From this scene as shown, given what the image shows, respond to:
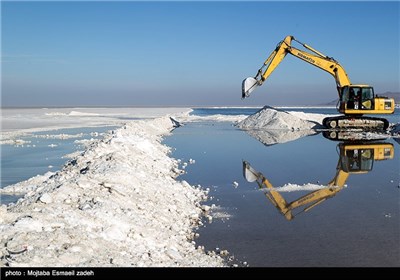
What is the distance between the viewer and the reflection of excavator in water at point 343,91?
900 inches

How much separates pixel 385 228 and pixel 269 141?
13.9 m

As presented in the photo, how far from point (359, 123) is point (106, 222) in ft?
66.8

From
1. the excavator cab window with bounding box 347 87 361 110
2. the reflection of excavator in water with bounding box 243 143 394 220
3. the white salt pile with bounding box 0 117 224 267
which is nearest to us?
the white salt pile with bounding box 0 117 224 267

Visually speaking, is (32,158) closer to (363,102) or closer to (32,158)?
(32,158)

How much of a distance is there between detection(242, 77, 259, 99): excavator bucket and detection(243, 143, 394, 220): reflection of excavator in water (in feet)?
21.2

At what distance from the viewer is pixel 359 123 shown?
23609 mm

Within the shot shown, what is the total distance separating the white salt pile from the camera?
5.15 meters

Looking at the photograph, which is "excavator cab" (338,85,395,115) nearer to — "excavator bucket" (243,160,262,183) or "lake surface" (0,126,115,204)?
"excavator bucket" (243,160,262,183)

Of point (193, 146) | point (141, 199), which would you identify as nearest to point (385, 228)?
point (141, 199)

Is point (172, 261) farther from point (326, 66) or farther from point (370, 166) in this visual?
point (326, 66)

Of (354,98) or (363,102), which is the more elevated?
(354,98)

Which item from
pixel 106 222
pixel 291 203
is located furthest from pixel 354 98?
pixel 106 222

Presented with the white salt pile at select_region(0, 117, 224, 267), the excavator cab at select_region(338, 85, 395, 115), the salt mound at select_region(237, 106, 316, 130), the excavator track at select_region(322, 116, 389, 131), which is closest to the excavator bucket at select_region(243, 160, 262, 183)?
the white salt pile at select_region(0, 117, 224, 267)

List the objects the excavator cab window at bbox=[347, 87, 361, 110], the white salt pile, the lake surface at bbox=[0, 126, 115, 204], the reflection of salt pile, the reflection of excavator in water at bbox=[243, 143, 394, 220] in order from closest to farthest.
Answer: the white salt pile
the reflection of excavator in water at bbox=[243, 143, 394, 220]
the lake surface at bbox=[0, 126, 115, 204]
the excavator cab window at bbox=[347, 87, 361, 110]
the reflection of salt pile
